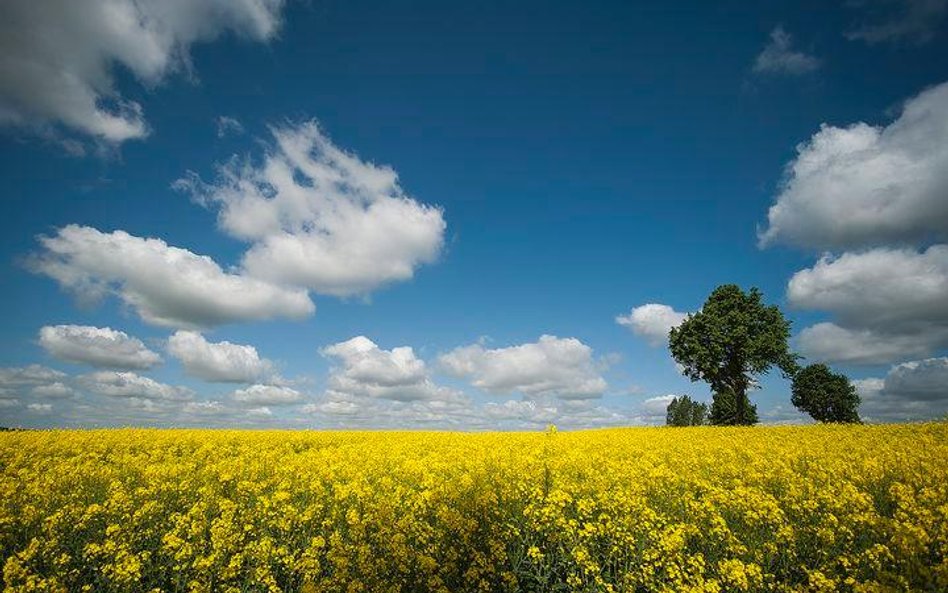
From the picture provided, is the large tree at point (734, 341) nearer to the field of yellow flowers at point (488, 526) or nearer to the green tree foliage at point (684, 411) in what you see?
the field of yellow flowers at point (488, 526)

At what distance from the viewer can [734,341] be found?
37.9 metres

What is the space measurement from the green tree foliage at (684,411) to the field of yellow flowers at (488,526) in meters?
99.5

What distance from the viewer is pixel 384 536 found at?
7.79 m

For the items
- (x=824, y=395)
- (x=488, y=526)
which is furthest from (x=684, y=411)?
(x=488, y=526)

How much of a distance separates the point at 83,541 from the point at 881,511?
1587cm

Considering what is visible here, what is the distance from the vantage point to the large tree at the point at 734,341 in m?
37.3

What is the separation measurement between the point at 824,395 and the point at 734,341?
71.5 feet

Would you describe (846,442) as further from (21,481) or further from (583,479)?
(21,481)

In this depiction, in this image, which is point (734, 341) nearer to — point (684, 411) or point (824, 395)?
point (824, 395)

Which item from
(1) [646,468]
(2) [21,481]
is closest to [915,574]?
(1) [646,468]

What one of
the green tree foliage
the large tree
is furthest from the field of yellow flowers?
the green tree foliage

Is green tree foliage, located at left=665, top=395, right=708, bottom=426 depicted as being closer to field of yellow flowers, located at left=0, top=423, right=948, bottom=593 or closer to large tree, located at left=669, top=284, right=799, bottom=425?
large tree, located at left=669, top=284, right=799, bottom=425

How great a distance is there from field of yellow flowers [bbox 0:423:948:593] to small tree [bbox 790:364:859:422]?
4569cm

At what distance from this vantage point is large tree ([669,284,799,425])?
3728 cm
